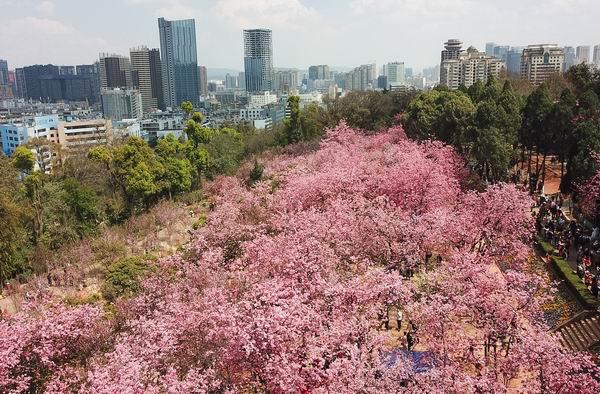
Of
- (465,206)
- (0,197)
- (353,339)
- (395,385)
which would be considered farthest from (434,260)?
(0,197)

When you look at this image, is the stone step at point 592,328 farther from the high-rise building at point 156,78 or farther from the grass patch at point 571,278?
the high-rise building at point 156,78

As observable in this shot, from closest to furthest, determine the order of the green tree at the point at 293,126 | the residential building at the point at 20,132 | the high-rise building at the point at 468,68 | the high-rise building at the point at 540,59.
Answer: the green tree at the point at 293,126, the residential building at the point at 20,132, the high-rise building at the point at 540,59, the high-rise building at the point at 468,68

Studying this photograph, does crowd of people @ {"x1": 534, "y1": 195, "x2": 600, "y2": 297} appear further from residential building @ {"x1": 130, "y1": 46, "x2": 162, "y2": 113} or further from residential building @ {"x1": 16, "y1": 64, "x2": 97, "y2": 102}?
residential building @ {"x1": 16, "y1": 64, "x2": 97, "y2": 102}

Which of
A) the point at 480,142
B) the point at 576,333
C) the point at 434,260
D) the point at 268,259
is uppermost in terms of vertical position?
the point at 480,142

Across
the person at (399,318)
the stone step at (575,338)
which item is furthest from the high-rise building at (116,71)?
the stone step at (575,338)

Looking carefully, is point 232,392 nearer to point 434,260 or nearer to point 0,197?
point 434,260

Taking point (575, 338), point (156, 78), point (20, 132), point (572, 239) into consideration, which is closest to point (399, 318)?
point (575, 338)
